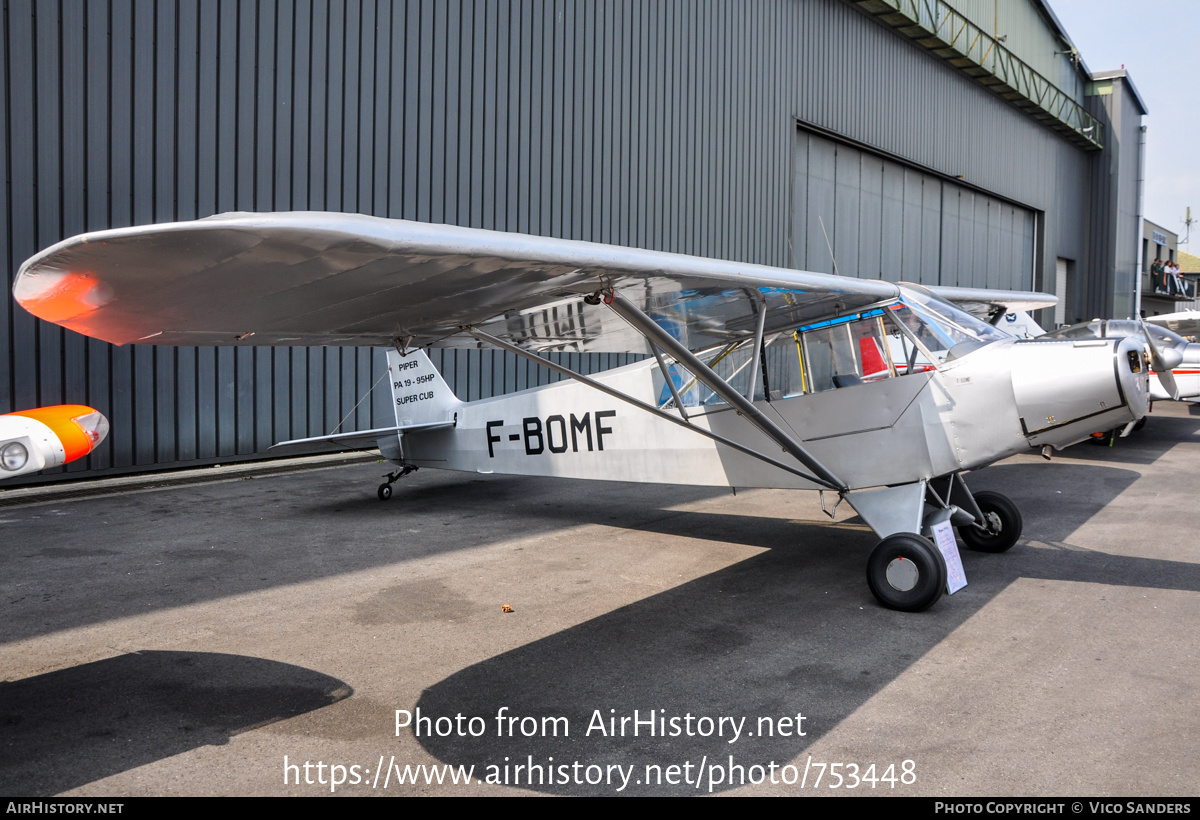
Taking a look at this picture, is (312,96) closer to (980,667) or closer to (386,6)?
(386,6)

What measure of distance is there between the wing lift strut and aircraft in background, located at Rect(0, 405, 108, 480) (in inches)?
73.7

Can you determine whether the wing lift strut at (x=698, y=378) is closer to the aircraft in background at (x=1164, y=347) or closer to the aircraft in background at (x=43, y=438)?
the aircraft in background at (x=43, y=438)

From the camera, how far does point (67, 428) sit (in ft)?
11.0

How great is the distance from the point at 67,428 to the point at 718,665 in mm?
3219

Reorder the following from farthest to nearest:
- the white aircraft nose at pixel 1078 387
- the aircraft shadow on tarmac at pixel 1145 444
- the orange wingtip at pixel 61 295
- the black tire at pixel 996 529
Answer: the aircraft shadow on tarmac at pixel 1145 444 → the black tire at pixel 996 529 → the white aircraft nose at pixel 1078 387 → the orange wingtip at pixel 61 295

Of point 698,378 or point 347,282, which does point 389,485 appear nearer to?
point 698,378

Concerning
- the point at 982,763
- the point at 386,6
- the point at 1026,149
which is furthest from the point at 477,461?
the point at 1026,149

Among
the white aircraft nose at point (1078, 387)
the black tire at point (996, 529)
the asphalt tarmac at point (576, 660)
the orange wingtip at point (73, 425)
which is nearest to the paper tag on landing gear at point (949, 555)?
the asphalt tarmac at point (576, 660)

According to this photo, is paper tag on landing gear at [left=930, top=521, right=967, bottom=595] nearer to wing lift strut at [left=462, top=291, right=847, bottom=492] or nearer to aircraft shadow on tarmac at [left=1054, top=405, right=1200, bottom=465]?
wing lift strut at [left=462, top=291, right=847, bottom=492]

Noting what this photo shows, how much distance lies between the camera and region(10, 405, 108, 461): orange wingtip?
3312mm

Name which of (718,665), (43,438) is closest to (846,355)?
(718,665)

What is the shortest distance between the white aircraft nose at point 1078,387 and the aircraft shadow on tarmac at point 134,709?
14.7 feet

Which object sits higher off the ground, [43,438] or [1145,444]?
[43,438]

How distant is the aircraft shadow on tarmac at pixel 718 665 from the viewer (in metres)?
3.21
